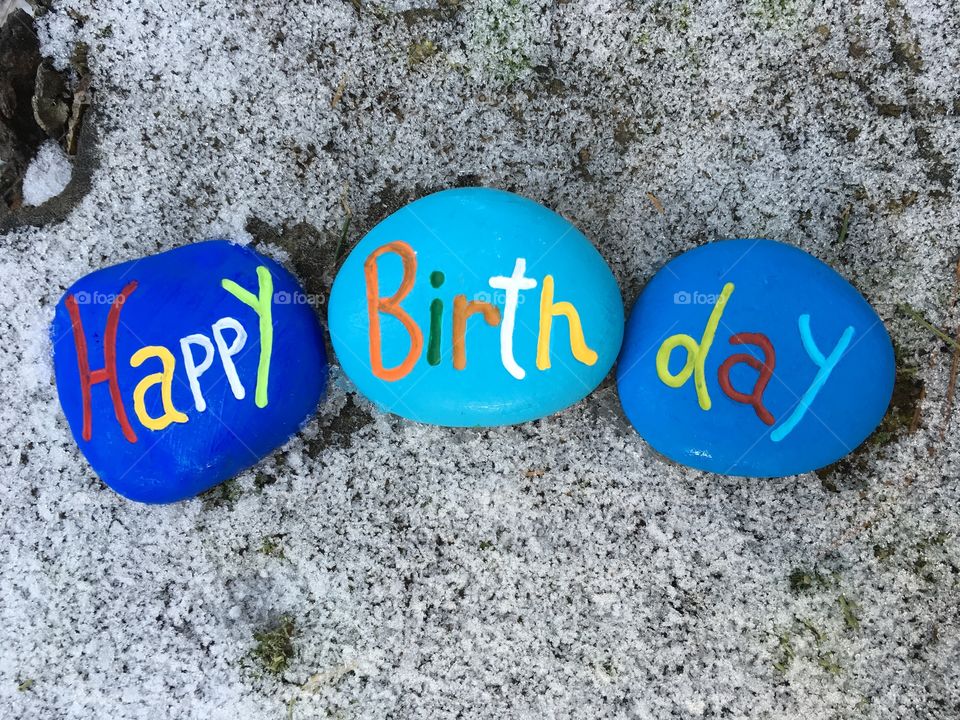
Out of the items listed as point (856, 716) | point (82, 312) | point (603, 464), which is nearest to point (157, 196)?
point (82, 312)

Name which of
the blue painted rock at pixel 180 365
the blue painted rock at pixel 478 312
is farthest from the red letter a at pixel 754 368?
the blue painted rock at pixel 180 365

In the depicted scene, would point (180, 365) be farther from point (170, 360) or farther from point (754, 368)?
point (754, 368)

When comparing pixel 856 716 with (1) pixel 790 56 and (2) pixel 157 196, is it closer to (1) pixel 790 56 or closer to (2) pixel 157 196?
(1) pixel 790 56

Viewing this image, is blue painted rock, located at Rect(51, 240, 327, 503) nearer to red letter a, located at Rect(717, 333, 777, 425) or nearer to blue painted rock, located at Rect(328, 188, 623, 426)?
blue painted rock, located at Rect(328, 188, 623, 426)

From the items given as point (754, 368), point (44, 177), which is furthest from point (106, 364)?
point (754, 368)

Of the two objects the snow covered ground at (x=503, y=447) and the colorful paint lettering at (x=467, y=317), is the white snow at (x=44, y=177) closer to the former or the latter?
→ the snow covered ground at (x=503, y=447)
